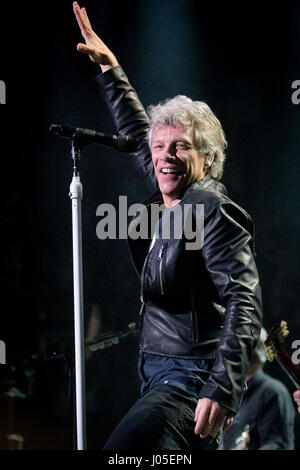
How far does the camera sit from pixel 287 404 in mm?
3199

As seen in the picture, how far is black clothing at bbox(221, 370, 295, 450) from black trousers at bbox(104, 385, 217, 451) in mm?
1862

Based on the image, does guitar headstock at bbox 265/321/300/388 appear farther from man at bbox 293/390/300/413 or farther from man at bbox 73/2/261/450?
man at bbox 73/2/261/450

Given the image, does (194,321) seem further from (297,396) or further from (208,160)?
(297,396)

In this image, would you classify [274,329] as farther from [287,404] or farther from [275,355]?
[287,404]

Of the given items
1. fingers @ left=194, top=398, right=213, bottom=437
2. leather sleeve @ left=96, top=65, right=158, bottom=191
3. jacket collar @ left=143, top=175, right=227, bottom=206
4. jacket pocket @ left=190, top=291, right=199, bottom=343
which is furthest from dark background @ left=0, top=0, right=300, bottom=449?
fingers @ left=194, top=398, right=213, bottom=437

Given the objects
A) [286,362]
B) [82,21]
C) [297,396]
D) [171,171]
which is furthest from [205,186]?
[297,396]

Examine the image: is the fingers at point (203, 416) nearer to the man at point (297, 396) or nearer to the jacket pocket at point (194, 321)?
the jacket pocket at point (194, 321)

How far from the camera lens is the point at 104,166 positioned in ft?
10.8

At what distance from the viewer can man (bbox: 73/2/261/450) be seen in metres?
1.23

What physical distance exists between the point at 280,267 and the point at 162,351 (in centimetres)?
203

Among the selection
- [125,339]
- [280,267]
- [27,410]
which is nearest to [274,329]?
[280,267]

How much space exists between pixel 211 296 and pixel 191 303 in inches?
2.3

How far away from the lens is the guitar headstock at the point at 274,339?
302cm

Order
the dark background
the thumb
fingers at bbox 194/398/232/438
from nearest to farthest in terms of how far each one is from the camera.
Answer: fingers at bbox 194/398/232/438
the thumb
the dark background
